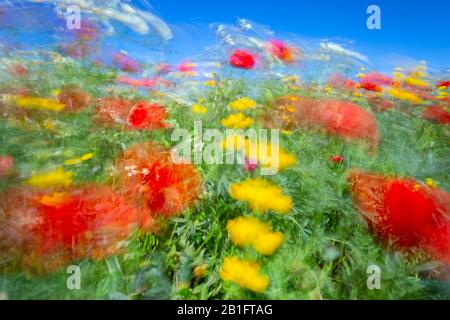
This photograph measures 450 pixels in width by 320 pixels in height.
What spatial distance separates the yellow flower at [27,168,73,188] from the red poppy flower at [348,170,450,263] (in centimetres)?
107

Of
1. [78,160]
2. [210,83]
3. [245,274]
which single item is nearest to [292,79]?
[210,83]

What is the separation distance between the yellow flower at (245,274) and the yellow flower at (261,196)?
9.2 inches

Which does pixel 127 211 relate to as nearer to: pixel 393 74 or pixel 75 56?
pixel 75 56

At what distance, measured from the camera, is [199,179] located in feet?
5.57

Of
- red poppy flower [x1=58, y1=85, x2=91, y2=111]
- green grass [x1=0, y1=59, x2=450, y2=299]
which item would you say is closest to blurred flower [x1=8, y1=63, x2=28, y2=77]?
red poppy flower [x1=58, y1=85, x2=91, y2=111]

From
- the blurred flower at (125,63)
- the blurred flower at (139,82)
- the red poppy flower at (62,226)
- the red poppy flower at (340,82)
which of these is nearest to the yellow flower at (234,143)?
the red poppy flower at (62,226)

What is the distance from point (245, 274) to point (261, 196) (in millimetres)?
318

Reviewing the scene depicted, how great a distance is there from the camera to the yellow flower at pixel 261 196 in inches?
59.6

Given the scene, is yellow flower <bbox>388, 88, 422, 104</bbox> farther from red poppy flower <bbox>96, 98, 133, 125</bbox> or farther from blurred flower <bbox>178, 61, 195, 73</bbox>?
red poppy flower <bbox>96, 98, 133, 125</bbox>

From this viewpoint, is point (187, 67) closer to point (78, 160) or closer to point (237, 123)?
point (237, 123)

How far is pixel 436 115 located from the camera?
2.62 meters

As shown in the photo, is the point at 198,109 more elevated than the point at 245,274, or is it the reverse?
the point at 198,109

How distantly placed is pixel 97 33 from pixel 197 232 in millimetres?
2213
